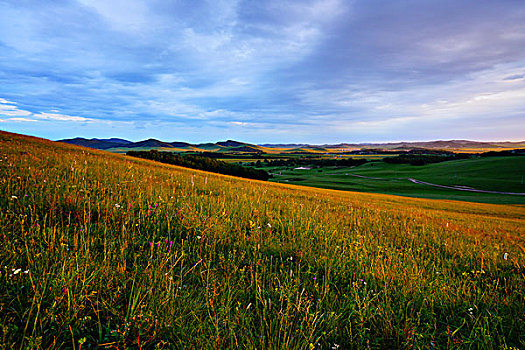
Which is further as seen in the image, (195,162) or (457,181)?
(457,181)

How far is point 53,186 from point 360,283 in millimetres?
6374

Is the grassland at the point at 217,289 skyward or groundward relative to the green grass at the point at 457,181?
skyward

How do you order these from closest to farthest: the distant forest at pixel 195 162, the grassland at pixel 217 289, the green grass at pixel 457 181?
the grassland at pixel 217 289 < the distant forest at pixel 195 162 < the green grass at pixel 457 181

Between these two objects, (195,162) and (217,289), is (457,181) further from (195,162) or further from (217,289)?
(217,289)

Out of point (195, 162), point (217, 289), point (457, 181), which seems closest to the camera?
point (217, 289)

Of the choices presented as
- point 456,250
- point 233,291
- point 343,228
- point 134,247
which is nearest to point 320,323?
point 233,291

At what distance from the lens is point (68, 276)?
6.96 ft

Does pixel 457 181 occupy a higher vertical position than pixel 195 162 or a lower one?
lower

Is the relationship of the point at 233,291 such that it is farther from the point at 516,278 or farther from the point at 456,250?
the point at 456,250

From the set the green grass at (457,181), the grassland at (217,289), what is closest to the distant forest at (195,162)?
the green grass at (457,181)

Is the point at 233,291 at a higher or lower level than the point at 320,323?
higher

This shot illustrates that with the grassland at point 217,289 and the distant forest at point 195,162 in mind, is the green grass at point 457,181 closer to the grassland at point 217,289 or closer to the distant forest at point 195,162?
A: the distant forest at point 195,162

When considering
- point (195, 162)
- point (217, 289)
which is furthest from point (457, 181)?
point (217, 289)

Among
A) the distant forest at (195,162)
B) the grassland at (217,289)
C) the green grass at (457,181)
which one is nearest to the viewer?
the grassland at (217,289)
